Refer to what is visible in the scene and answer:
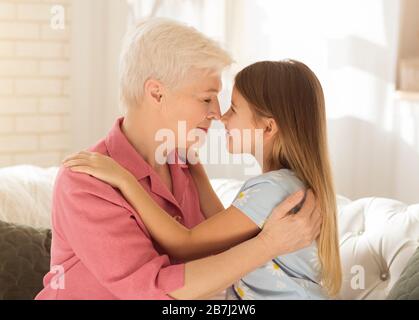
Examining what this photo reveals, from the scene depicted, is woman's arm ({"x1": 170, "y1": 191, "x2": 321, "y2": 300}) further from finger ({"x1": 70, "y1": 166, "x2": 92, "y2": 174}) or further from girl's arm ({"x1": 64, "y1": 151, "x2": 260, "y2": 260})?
finger ({"x1": 70, "y1": 166, "x2": 92, "y2": 174})

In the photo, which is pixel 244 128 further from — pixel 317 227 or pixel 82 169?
pixel 82 169

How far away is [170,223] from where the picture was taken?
1686 millimetres

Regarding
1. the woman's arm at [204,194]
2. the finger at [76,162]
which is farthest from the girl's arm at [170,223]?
the woman's arm at [204,194]

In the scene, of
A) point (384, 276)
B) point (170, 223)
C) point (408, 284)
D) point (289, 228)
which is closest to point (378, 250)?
point (384, 276)

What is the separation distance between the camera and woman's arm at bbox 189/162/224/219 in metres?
2.07

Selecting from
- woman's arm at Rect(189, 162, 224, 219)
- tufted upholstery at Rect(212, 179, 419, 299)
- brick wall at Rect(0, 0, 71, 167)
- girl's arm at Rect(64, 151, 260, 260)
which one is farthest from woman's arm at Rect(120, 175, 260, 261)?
brick wall at Rect(0, 0, 71, 167)

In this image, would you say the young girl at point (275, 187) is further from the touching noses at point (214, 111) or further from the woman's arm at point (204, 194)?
the woman's arm at point (204, 194)

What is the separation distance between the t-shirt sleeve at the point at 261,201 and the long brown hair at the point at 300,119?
0.29ft

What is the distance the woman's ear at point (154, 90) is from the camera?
178 cm

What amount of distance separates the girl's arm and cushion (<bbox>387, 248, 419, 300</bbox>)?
0.44 metres

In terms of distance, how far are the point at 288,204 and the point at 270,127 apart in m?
0.21

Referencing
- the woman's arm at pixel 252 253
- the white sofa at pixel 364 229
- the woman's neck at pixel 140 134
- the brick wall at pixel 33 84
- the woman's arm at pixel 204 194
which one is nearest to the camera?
the woman's arm at pixel 252 253
